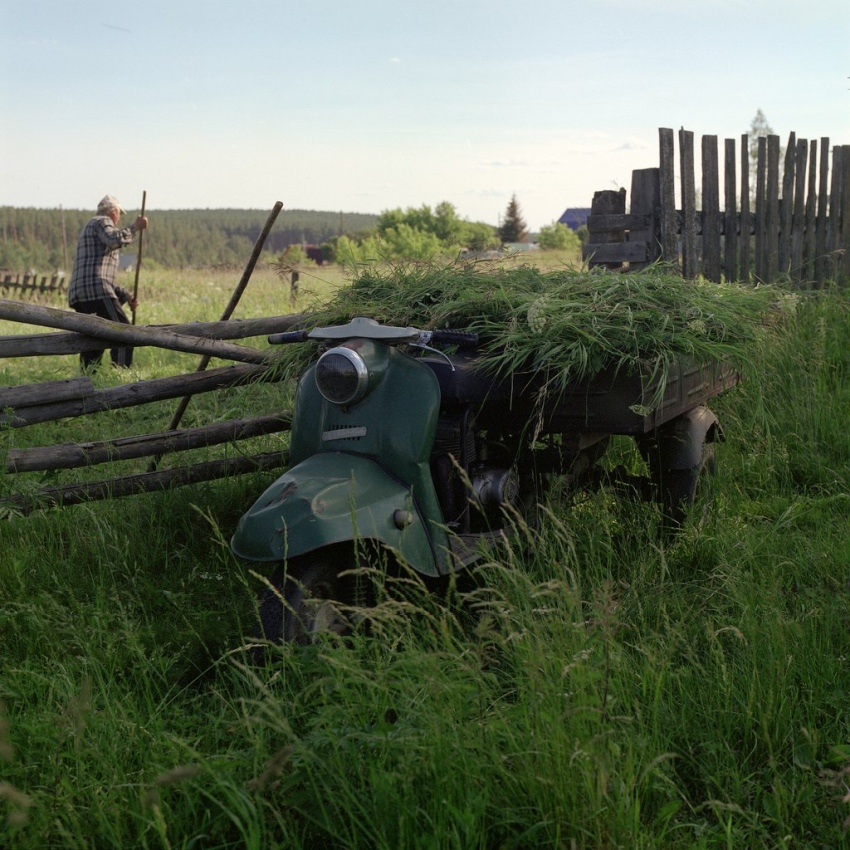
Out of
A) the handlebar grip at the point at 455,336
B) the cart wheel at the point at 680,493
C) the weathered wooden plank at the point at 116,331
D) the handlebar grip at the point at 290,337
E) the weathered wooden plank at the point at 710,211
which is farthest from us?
the weathered wooden plank at the point at 710,211

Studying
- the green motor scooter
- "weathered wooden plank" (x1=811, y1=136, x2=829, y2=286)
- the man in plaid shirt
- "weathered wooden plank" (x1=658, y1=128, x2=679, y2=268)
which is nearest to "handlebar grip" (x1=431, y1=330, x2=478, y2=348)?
the green motor scooter

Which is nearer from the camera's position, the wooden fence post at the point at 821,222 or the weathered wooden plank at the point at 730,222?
the weathered wooden plank at the point at 730,222

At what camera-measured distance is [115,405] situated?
503 cm

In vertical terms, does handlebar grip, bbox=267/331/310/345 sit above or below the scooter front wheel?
above

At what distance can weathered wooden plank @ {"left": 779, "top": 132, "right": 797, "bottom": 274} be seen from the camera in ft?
29.8

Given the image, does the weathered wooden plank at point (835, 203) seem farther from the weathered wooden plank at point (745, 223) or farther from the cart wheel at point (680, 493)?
the cart wheel at point (680, 493)

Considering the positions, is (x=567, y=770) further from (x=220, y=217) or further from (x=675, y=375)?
(x=220, y=217)

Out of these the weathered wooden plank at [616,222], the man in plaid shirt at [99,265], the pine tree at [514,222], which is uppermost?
the pine tree at [514,222]

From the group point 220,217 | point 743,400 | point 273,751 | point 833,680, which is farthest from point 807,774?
point 220,217

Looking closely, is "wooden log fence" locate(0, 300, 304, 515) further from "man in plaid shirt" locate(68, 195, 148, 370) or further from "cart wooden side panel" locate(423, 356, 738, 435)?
"man in plaid shirt" locate(68, 195, 148, 370)

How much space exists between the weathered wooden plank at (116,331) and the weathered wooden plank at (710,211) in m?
5.41

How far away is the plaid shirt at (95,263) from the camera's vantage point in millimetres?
10422

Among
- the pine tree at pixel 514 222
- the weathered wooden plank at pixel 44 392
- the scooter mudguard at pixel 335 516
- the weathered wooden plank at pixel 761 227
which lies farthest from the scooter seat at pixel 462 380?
the pine tree at pixel 514 222

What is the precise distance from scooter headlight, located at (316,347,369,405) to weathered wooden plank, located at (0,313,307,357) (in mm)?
1406
